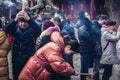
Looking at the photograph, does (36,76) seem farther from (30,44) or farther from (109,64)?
(109,64)

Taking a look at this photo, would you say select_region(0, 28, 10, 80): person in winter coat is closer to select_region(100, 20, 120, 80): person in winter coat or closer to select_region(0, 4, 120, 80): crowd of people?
select_region(0, 4, 120, 80): crowd of people

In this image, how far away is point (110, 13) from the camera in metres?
18.5

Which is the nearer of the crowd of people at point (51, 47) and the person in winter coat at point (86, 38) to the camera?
the crowd of people at point (51, 47)

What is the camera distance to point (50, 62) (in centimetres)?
549

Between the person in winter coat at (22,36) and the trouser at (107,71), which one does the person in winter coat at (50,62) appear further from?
the trouser at (107,71)

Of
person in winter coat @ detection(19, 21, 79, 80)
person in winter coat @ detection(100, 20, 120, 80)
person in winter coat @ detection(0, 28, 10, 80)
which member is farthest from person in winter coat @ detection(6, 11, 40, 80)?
person in winter coat @ detection(100, 20, 120, 80)

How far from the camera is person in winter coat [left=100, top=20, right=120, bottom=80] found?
8.12m

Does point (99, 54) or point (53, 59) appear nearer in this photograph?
point (53, 59)

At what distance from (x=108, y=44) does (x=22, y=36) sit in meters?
2.31

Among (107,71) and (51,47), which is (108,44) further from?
(51,47)

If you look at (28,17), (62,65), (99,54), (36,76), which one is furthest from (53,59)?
(99,54)

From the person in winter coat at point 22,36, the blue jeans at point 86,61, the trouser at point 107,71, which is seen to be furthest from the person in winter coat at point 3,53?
the trouser at point 107,71

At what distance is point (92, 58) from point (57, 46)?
3044 millimetres

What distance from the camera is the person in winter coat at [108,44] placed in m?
8.12
